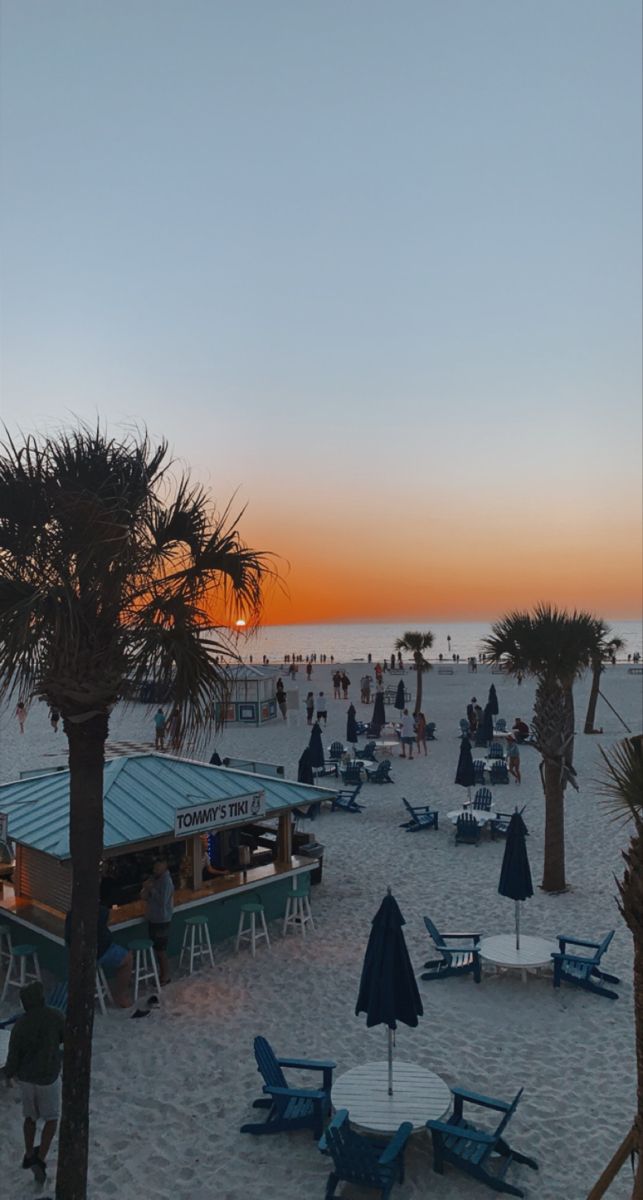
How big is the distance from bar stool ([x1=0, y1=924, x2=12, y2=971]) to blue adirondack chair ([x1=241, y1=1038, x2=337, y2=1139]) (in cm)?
476

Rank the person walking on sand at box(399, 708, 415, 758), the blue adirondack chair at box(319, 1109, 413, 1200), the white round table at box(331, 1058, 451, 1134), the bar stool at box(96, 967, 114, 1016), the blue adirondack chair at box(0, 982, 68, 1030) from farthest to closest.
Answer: the person walking on sand at box(399, 708, 415, 758), the bar stool at box(96, 967, 114, 1016), the blue adirondack chair at box(0, 982, 68, 1030), the white round table at box(331, 1058, 451, 1134), the blue adirondack chair at box(319, 1109, 413, 1200)

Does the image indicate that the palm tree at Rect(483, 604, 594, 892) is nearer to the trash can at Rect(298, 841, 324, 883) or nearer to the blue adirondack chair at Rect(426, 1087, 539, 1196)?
the trash can at Rect(298, 841, 324, 883)

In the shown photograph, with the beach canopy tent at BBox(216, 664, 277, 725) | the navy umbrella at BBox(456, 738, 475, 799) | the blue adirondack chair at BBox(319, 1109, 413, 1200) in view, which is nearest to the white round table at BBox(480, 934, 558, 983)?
the blue adirondack chair at BBox(319, 1109, 413, 1200)

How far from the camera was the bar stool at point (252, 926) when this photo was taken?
11.0m

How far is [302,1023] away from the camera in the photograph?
895cm

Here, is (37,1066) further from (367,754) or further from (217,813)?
(367,754)

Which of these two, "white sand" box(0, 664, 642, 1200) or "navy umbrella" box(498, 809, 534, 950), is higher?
"navy umbrella" box(498, 809, 534, 950)

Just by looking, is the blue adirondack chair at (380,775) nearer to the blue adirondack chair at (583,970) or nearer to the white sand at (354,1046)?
the white sand at (354,1046)

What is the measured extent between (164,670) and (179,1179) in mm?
4132

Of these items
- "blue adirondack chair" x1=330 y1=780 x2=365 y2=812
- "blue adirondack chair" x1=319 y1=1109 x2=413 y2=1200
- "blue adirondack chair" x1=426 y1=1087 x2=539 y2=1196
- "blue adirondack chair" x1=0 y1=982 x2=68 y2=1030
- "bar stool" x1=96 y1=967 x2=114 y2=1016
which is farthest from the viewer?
"blue adirondack chair" x1=330 y1=780 x2=365 y2=812

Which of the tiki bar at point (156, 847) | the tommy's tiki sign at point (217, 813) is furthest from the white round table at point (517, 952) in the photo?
the tommy's tiki sign at point (217, 813)

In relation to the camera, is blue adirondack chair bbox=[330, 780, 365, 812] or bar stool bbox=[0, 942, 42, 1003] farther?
Result: blue adirondack chair bbox=[330, 780, 365, 812]

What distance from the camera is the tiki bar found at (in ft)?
33.7

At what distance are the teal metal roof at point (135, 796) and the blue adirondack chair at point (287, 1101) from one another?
352 cm
